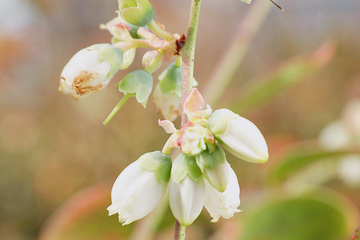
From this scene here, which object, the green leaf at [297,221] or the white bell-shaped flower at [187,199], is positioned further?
the green leaf at [297,221]

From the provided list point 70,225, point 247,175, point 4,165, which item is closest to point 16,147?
point 4,165

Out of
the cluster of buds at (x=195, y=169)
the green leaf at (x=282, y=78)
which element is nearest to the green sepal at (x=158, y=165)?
the cluster of buds at (x=195, y=169)

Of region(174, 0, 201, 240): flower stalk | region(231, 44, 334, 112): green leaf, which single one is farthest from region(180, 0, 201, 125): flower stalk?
region(231, 44, 334, 112): green leaf

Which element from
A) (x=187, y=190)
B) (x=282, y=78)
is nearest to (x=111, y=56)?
(x=187, y=190)

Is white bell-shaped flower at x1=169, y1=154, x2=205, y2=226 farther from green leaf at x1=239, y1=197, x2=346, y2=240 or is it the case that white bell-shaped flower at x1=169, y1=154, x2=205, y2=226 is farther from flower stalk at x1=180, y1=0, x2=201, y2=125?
green leaf at x1=239, y1=197, x2=346, y2=240

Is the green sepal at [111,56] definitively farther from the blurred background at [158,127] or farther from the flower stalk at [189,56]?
the blurred background at [158,127]

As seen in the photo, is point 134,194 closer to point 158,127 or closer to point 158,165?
point 158,165

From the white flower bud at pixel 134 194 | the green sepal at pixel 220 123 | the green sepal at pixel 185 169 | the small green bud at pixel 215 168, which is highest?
the green sepal at pixel 220 123
